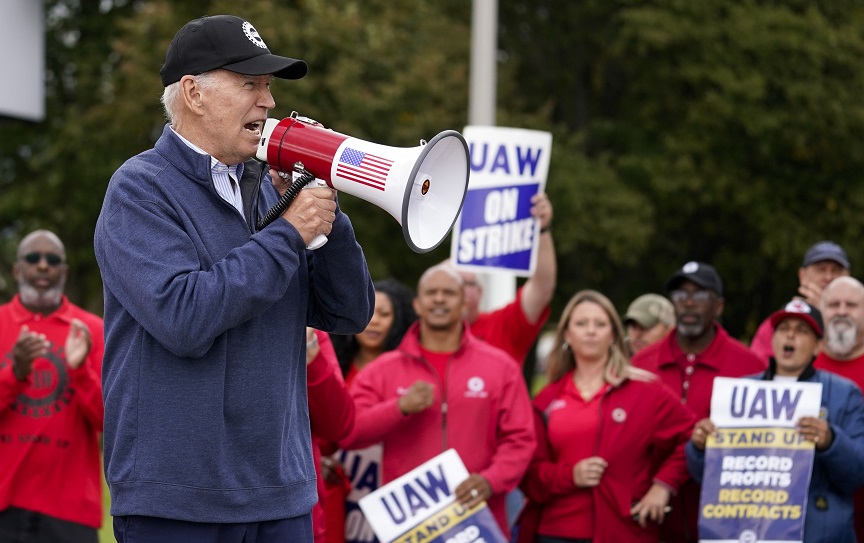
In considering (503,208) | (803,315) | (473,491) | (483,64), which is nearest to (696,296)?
(803,315)

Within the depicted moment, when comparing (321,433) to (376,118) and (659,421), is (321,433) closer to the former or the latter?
(659,421)

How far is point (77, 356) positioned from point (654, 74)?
620 inches

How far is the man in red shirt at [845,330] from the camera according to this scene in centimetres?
673

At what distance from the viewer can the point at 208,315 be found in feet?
10.3

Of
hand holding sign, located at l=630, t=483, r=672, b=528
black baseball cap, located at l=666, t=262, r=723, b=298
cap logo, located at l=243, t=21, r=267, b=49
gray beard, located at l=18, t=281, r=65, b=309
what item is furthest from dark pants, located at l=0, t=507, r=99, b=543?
cap logo, located at l=243, t=21, r=267, b=49

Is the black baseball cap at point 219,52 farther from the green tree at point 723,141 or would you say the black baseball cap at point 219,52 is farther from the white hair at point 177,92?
the green tree at point 723,141

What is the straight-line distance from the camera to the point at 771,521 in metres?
5.95

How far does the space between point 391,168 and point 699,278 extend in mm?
4328

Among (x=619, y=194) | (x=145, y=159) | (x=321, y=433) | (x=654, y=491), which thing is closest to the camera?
(x=145, y=159)

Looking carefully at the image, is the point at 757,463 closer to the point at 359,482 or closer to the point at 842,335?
the point at 842,335

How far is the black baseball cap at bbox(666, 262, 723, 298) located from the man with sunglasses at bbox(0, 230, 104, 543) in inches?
125

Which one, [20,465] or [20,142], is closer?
[20,465]

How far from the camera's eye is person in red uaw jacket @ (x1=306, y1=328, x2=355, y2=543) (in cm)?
506

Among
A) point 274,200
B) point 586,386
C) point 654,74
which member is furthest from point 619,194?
point 274,200
